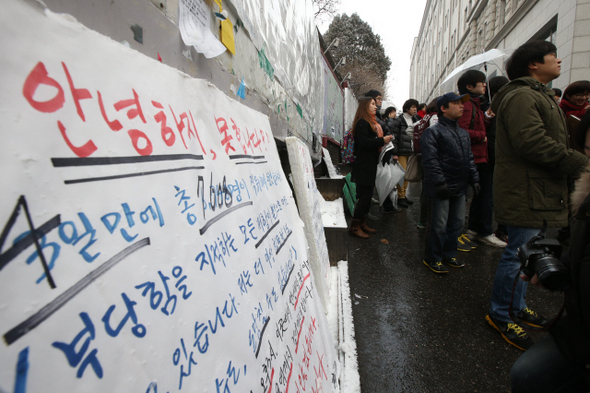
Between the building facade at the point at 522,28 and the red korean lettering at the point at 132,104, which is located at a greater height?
the building facade at the point at 522,28

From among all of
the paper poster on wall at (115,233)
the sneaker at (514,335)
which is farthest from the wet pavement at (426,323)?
the paper poster on wall at (115,233)

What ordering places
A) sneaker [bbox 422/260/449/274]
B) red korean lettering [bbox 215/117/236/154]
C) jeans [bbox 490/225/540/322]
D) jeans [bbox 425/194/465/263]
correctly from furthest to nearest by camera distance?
sneaker [bbox 422/260/449/274] → jeans [bbox 425/194/465/263] → jeans [bbox 490/225/540/322] → red korean lettering [bbox 215/117/236/154]

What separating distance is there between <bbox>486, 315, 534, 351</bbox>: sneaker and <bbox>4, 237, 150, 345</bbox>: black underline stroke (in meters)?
2.69

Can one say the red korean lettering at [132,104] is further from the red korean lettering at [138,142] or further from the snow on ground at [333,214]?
the snow on ground at [333,214]

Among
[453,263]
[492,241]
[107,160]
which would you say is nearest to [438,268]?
[453,263]

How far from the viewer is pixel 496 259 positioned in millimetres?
3689

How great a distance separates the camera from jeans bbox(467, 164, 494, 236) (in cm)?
392

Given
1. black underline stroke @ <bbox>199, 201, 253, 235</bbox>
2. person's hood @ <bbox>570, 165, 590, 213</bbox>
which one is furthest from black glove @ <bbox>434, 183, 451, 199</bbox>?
black underline stroke @ <bbox>199, 201, 253, 235</bbox>

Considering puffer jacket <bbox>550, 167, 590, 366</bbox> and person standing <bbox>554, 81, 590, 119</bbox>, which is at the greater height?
person standing <bbox>554, 81, 590, 119</bbox>

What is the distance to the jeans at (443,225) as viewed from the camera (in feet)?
10.1

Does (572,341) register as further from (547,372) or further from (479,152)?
(479,152)

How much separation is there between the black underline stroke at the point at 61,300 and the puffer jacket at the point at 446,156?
119 inches

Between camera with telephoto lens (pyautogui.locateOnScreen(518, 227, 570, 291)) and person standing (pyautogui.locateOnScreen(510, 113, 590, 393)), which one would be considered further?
camera with telephoto lens (pyautogui.locateOnScreen(518, 227, 570, 291))

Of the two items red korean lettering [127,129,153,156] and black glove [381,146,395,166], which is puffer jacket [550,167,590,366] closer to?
red korean lettering [127,129,153,156]
